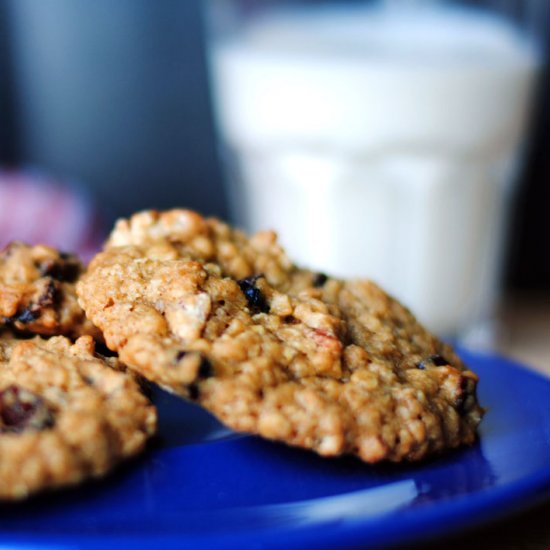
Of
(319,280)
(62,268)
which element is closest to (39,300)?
(62,268)

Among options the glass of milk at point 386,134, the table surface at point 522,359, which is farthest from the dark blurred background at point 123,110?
the glass of milk at point 386,134

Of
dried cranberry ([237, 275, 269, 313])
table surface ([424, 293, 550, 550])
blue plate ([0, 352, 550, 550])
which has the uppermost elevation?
dried cranberry ([237, 275, 269, 313])

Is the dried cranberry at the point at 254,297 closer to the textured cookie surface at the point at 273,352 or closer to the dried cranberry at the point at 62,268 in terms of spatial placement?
the textured cookie surface at the point at 273,352

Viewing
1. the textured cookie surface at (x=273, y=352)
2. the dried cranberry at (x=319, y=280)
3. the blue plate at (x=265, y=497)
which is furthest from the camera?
the dried cranberry at (x=319, y=280)

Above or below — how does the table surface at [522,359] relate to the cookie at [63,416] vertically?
below

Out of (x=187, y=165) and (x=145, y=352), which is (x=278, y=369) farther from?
(x=187, y=165)

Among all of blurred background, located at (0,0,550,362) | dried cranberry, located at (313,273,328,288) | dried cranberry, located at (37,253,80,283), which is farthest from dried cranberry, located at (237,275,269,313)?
blurred background, located at (0,0,550,362)

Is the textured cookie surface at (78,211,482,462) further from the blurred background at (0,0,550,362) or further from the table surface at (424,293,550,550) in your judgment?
the blurred background at (0,0,550,362)
